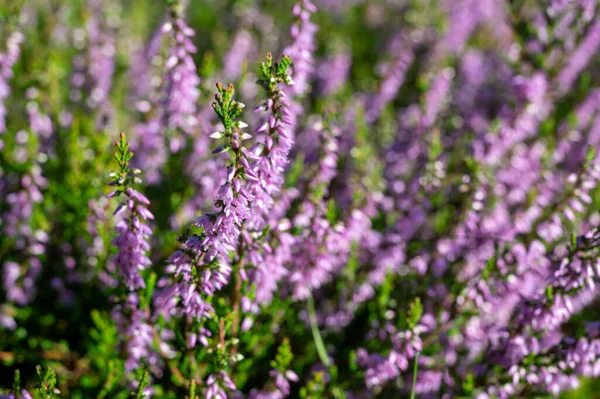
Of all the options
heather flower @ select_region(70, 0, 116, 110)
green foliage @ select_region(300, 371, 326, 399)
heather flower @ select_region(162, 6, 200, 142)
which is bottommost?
green foliage @ select_region(300, 371, 326, 399)

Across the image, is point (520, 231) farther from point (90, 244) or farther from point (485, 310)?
point (90, 244)

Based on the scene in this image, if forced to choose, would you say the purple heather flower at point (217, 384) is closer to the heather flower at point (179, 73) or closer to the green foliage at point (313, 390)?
the green foliage at point (313, 390)

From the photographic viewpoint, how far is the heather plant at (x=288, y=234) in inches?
170

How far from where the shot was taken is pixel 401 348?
16.3 ft

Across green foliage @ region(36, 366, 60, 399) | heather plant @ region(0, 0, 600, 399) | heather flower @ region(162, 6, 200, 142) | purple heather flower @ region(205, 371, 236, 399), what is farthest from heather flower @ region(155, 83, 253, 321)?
heather flower @ region(162, 6, 200, 142)

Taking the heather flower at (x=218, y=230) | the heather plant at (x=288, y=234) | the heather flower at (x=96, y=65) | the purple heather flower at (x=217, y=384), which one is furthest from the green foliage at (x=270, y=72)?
the heather flower at (x=96, y=65)

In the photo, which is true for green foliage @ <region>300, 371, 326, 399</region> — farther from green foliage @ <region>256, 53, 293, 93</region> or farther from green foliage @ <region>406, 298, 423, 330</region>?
green foliage @ <region>256, 53, 293, 93</region>

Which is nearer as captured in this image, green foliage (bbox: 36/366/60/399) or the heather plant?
green foliage (bbox: 36/366/60/399)

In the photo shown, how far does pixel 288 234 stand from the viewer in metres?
4.80

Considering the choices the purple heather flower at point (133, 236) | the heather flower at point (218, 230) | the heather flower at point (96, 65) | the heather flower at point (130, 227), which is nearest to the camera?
the heather flower at point (218, 230)

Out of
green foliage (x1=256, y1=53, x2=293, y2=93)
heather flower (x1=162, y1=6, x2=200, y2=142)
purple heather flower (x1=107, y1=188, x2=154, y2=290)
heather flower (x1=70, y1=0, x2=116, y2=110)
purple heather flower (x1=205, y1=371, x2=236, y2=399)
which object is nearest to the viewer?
green foliage (x1=256, y1=53, x2=293, y2=93)

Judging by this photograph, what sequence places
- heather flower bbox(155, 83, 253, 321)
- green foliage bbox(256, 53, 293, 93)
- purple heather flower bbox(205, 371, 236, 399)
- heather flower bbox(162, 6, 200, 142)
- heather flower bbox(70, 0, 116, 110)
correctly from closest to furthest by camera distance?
1. heather flower bbox(155, 83, 253, 321)
2. green foliage bbox(256, 53, 293, 93)
3. purple heather flower bbox(205, 371, 236, 399)
4. heather flower bbox(162, 6, 200, 142)
5. heather flower bbox(70, 0, 116, 110)

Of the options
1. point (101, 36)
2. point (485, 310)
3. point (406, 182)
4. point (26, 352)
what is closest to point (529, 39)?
point (406, 182)

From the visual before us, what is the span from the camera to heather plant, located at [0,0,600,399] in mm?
4316
